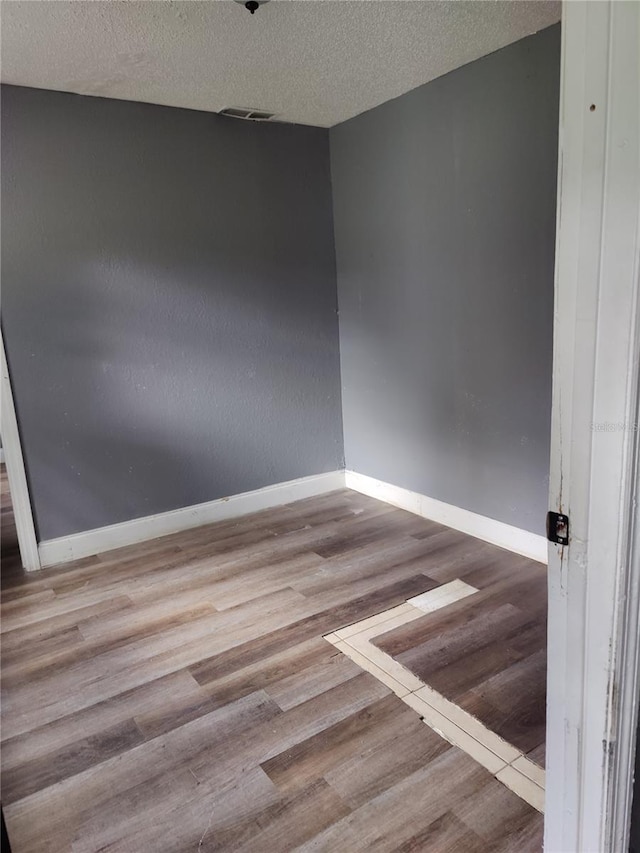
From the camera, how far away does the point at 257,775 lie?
64.1 inches

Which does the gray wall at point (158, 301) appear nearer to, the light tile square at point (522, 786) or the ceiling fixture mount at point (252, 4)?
the ceiling fixture mount at point (252, 4)

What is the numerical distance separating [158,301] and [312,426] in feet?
4.31

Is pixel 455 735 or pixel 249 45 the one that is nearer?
pixel 455 735

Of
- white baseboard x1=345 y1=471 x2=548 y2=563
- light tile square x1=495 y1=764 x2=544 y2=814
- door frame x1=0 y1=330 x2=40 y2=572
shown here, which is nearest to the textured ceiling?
door frame x1=0 y1=330 x2=40 y2=572

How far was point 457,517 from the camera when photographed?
129 inches

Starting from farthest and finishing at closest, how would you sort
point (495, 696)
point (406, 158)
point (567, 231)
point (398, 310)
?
point (398, 310), point (406, 158), point (495, 696), point (567, 231)

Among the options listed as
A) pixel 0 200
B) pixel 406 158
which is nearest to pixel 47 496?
pixel 0 200

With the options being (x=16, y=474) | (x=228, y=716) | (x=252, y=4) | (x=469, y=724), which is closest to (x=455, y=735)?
(x=469, y=724)

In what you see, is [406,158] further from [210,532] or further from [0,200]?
[210,532]

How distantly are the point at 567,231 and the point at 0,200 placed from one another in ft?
9.37

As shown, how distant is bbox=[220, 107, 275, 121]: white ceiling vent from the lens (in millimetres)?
3201

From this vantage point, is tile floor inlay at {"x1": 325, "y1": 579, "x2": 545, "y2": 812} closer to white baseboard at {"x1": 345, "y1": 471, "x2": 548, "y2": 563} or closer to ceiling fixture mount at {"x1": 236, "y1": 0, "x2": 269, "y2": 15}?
white baseboard at {"x1": 345, "y1": 471, "x2": 548, "y2": 563}

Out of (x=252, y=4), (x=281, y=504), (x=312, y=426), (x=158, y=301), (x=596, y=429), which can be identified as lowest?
(x=281, y=504)

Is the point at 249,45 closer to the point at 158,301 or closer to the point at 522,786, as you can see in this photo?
the point at 158,301
